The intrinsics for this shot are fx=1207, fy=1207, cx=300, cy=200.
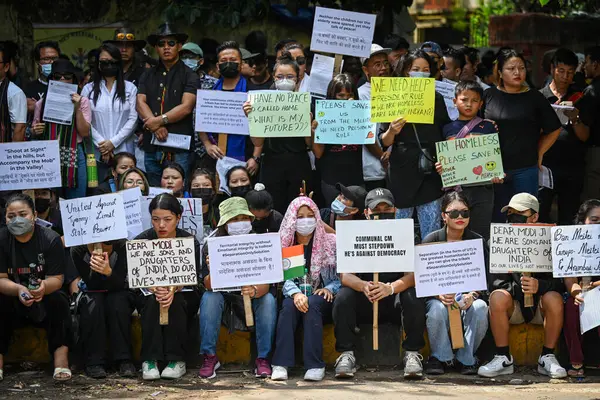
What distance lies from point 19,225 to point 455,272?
342 centimetres

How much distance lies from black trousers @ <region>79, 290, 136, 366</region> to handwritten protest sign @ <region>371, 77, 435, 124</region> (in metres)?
2.68

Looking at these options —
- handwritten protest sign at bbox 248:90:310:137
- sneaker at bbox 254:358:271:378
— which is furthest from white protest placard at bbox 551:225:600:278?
handwritten protest sign at bbox 248:90:310:137

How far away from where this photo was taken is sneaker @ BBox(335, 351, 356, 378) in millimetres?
9367

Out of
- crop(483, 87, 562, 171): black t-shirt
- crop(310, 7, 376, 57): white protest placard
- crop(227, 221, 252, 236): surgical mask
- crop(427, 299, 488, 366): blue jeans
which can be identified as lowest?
crop(427, 299, 488, 366): blue jeans

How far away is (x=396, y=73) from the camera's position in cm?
1058

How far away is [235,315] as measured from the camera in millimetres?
9633

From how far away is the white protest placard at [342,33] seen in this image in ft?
37.7

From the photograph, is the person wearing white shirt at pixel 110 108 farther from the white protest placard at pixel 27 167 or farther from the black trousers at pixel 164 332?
the black trousers at pixel 164 332

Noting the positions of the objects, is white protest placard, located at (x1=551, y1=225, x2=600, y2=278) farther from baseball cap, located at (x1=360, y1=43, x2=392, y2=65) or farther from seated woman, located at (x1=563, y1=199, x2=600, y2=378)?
baseball cap, located at (x1=360, y1=43, x2=392, y2=65)

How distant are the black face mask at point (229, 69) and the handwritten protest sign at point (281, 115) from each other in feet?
1.67

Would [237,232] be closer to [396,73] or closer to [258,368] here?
[258,368]

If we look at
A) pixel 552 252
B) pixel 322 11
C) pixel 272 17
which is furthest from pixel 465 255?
pixel 272 17

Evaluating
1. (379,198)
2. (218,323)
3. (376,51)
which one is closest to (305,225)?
(379,198)

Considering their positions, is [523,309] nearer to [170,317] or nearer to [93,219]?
[170,317]
